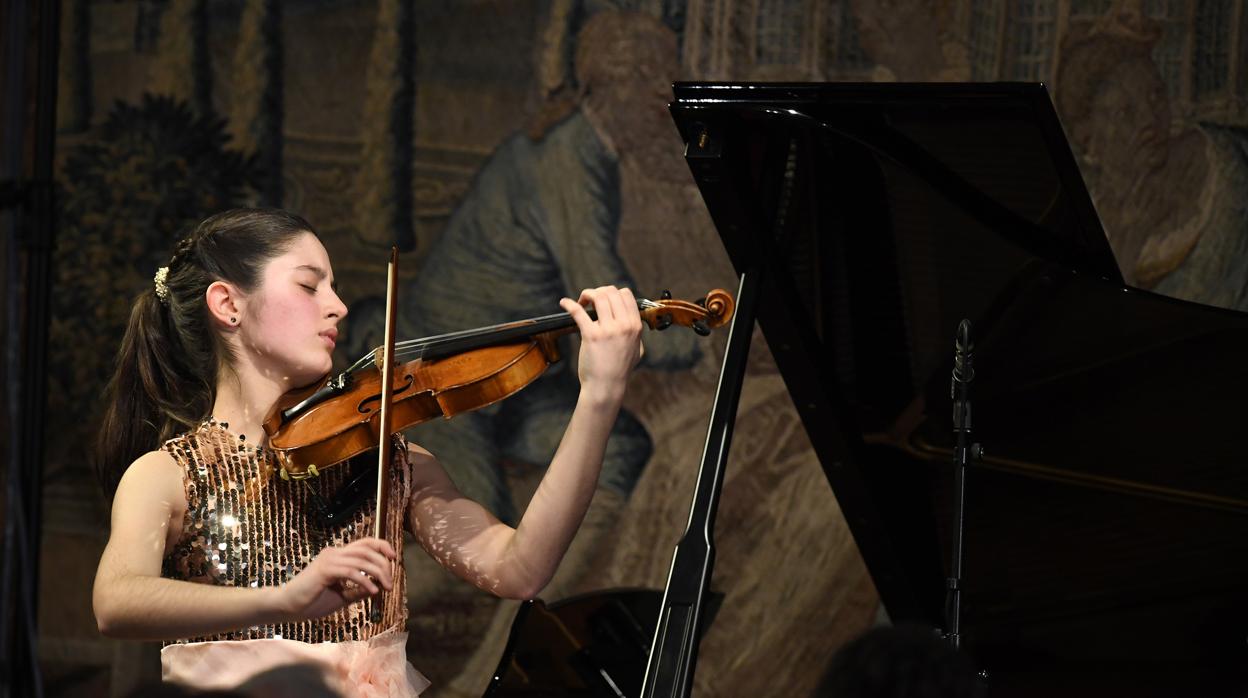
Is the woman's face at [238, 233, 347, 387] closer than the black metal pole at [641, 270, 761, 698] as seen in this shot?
No

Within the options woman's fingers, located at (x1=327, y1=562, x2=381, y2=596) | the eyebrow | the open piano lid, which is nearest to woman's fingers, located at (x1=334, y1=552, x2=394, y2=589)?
woman's fingers, located at (x1=327, y1=562, x2=381, y2=596)

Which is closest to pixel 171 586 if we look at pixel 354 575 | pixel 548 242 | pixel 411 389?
pixel 354 575

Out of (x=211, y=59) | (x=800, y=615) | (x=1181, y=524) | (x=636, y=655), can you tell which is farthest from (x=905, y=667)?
(x=211, y=59)

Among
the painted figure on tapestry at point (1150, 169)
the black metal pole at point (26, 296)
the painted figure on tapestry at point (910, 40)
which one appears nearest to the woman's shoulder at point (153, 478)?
the black metal pole at point (26, 296)

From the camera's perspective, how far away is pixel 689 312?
2.09 m

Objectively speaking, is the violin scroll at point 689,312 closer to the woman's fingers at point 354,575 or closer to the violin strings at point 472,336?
the violin strings at point 472,336

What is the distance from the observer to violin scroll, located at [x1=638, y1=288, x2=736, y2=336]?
2049 mm

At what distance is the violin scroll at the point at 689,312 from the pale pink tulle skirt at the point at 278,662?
64cm

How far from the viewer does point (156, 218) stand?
4680 millimetres

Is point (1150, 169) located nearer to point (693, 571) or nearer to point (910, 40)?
point (910, 40)

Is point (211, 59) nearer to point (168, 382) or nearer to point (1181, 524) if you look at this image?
point (168, 382)

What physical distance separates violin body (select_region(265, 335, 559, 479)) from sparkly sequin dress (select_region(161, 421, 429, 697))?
0.07 meters

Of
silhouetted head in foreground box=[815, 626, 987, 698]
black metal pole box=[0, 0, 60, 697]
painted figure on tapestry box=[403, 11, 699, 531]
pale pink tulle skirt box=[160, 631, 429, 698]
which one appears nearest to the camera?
silhouetted head in foreground box=[815, 626, 987, 698]

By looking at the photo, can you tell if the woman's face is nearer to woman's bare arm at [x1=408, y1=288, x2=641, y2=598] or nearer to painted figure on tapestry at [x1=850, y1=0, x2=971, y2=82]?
woman's bare arm at [x1=408, y1=288, x2=641, y2=598]
